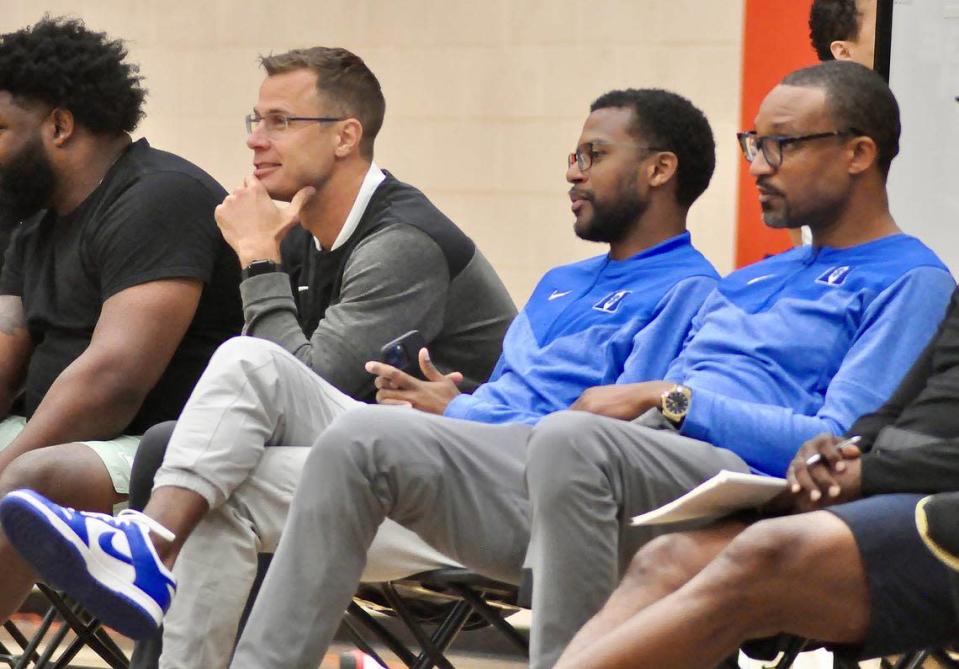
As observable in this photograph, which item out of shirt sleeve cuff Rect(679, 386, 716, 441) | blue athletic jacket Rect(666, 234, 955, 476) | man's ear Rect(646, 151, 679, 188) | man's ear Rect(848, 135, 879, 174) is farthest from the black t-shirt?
man's ear Rect(848, 135, 879, 174)

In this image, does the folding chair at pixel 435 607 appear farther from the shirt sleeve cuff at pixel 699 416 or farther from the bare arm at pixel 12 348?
the bare arm at pixel 12 348

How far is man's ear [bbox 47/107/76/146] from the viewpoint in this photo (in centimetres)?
387

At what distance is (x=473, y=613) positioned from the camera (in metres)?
3.44

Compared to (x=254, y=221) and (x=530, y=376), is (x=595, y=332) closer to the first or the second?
(x=530, y=376)

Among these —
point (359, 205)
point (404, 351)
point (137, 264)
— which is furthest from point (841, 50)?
point (137, 264)

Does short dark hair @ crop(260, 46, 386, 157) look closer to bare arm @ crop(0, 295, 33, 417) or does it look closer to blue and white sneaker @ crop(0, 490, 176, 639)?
bare arm @ crop(0, 295, 33, 417)

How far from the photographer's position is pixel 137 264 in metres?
3.60

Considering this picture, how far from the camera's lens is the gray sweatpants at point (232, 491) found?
2.98 metres

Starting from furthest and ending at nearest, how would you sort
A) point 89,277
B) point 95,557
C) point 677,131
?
point 89,277
point 677,131
point 95,557

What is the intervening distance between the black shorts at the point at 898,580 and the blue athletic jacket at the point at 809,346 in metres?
0.37

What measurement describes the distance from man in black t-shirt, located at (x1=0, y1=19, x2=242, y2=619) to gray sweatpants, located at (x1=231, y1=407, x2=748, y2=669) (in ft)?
2.82

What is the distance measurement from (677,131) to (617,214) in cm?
23

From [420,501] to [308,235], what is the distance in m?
1.21

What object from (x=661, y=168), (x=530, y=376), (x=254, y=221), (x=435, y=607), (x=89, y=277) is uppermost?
(x=661, y=168)
